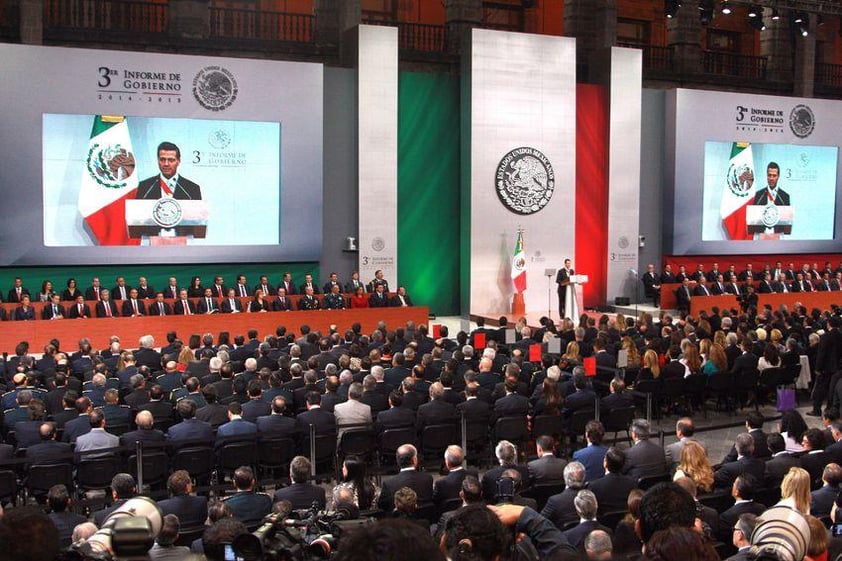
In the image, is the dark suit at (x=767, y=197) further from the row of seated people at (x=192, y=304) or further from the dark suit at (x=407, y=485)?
the dark suit at (x=407, y=485)

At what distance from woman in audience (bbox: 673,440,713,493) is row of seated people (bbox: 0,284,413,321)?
12.5 metres

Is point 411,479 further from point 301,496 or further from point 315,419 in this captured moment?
point 315,419

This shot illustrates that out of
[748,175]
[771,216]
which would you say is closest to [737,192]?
[748,175]

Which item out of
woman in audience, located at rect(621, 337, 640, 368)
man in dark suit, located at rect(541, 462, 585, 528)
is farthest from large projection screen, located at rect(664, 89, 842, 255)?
man in dark suit, located at rect(541, 462, 585, 528)

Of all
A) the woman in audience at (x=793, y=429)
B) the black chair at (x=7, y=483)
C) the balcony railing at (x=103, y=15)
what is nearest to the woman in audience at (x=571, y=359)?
the woman in audience at (x=793, y=429)

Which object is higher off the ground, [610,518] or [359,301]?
[359,301]

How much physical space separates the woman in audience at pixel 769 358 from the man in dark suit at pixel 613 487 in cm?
670

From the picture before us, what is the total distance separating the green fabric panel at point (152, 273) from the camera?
62.2ft

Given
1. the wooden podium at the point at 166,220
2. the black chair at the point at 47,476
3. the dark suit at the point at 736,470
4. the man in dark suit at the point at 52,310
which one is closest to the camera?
the dark suit at the point at 736,470

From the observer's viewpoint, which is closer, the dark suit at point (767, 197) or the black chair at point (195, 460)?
the black chair at point (195, 460)

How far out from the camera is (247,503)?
6.52 meters

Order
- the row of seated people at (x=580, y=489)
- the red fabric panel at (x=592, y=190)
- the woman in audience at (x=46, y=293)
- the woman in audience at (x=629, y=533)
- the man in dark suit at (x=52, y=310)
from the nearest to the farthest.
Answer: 1. the woman in audience at (x=629, y=533)
2. the row of seated people at (x=580, y=489)
3. the man in dark suit at (x=52, y=310)
4. the woman in audience at (x=46, y=293)
5. the red fabric panel at (x=592, y=190)

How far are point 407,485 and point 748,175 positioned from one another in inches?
837

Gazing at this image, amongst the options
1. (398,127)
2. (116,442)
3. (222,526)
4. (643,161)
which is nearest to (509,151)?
(398,127)
